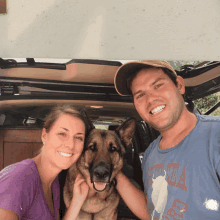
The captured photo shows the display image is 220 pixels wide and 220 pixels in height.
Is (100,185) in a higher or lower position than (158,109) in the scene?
lower

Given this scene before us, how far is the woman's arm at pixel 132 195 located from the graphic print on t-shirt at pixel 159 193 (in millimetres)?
111

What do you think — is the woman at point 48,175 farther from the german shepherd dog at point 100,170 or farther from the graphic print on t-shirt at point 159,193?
the graphic print on t-shirt at point 159,193

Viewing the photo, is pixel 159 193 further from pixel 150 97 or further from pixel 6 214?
pixel 6 214

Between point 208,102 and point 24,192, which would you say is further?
point 208,102

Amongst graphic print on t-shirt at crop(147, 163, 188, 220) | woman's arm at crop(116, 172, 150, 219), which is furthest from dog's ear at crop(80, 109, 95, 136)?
graphic print on t-shirt at crop(147, 163, 188, 220)

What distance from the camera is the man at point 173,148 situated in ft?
3.06

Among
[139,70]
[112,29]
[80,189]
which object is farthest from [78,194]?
[112,29]

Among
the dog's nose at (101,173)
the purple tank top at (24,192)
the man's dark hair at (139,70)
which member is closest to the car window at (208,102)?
the man's dark hair at (139,70)

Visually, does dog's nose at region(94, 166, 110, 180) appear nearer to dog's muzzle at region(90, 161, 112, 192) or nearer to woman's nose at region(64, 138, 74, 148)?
dog's muzzle at region(90, 161, 112, 192)

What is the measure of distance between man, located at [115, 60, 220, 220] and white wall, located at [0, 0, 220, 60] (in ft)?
0.74

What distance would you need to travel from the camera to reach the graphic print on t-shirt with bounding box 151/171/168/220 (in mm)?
1037

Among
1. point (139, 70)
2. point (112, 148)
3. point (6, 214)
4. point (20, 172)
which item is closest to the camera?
point (6, 214)

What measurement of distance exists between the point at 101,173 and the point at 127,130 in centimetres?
34

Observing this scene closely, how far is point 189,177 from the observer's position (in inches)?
38.2
